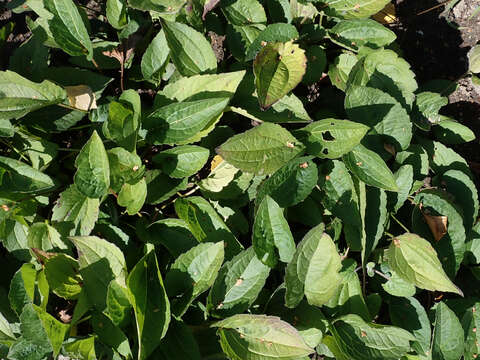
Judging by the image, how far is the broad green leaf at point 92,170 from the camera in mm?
1636

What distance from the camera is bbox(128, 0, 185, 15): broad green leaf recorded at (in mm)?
1841

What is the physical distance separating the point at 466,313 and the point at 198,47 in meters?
1.44

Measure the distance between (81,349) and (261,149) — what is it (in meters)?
0.90

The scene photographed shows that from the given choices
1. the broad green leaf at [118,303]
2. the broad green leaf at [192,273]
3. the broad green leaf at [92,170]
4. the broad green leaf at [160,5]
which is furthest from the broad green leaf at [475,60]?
the broad green leaf at [118,303]

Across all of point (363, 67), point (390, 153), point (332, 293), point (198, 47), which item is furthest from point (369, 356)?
point (198, 47)

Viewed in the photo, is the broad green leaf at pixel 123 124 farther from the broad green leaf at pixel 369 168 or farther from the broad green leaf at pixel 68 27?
the broad green leaf at pixel 369 168

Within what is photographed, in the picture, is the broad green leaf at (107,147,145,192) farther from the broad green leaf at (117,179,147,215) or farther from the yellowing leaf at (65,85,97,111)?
the yellowing leaf at (65,85,97,111)

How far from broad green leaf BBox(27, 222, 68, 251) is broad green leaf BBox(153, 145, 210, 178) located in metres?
0.44

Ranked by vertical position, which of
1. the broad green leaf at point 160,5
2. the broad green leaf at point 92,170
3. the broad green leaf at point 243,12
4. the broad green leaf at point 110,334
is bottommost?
the broad green leaf at point 110,334

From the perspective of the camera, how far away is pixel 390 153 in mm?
2002

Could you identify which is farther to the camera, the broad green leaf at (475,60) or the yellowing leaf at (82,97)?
the broad green leaf at (475,60)

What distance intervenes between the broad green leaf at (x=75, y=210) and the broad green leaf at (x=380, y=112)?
1.03 metres

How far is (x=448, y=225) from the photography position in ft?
6.44

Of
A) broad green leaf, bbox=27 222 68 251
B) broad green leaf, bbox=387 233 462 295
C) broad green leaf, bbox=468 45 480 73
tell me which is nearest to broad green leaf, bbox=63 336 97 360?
broad green leaf, bbox=27 222 68 251
